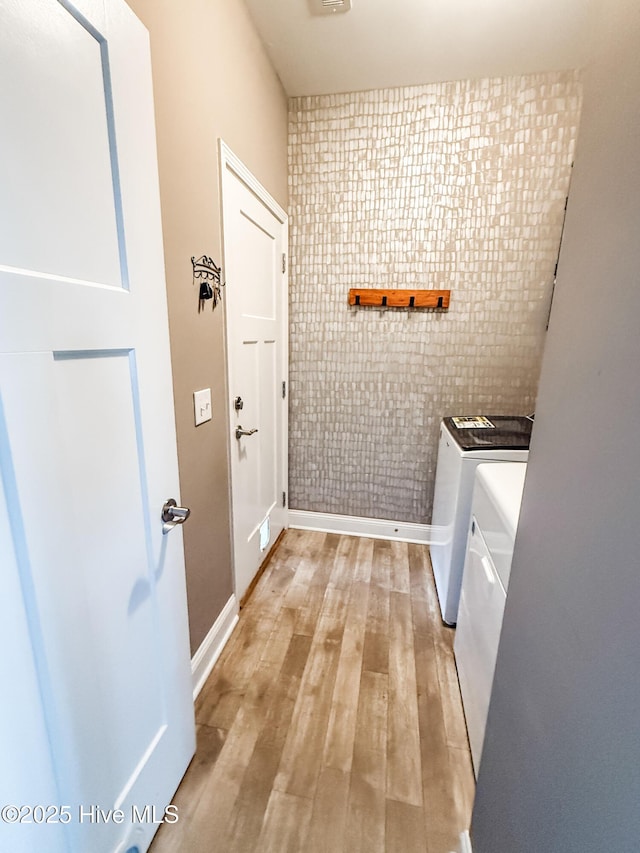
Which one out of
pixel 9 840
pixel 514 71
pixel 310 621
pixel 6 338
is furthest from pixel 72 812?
pixel 514 71

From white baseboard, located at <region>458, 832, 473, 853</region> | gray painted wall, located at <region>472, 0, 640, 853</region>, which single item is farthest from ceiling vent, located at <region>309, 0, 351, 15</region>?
white baseboard, located at <region>458, 832, 473, 853</region>

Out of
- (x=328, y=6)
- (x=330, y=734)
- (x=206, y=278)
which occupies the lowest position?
(x=330, y=734)

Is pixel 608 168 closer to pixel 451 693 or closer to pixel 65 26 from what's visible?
pixel 65 26

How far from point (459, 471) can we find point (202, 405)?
3.74ft

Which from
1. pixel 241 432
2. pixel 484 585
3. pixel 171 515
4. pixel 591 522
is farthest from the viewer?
pixel 241 432

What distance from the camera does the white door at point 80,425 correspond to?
54 cm

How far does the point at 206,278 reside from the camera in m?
1.36

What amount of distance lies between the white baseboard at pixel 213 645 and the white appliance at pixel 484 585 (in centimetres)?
101

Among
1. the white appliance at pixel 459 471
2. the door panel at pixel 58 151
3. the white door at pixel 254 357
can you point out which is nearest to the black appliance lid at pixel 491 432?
the white appliance at pixel 459 471

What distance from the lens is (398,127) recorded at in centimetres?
204

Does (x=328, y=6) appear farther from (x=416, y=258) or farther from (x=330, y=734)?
(x=330, y=734)

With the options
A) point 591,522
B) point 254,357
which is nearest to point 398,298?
point 254,357

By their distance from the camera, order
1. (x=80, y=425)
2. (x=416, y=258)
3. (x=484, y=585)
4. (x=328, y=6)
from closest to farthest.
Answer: (x=80, y=425) < (x=484, y=585) < (x=328, y=6) < (x=416, y=258)

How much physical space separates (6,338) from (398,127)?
7.69ft
